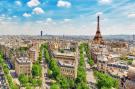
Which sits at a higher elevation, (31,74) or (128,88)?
(128,88)

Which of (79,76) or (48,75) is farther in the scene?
(48,75)

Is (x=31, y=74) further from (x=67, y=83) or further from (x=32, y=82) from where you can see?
(x=67, y=83)

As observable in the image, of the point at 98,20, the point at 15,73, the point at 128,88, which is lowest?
the point at 15,73

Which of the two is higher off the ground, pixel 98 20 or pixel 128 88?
pixel 98 20

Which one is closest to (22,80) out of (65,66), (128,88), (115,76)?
(65,66)

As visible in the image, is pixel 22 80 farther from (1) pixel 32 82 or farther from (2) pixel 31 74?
(2) pixel 31 74

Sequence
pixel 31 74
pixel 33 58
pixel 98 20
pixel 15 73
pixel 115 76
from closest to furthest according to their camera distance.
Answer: pixel 115 76, pixel 31 74, pixel 15 73, pixel 33 58, pixel 98 20

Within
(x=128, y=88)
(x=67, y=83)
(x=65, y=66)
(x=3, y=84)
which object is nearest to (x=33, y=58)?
(x=65, y=66)

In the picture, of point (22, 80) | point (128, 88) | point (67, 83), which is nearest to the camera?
point (128, 88)

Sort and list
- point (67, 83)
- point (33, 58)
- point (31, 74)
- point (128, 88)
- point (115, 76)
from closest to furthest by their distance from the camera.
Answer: point (128, 88)
point (67, 83)
point (115, 76)
point (31, 74)
point (33, 58)

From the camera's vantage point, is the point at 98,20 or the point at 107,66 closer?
the point at 107,66
